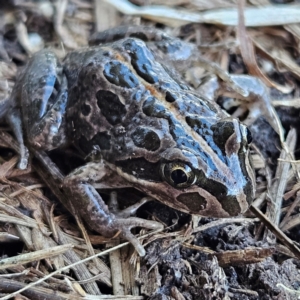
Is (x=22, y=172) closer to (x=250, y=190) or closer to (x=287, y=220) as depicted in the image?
(x=250, y=190)

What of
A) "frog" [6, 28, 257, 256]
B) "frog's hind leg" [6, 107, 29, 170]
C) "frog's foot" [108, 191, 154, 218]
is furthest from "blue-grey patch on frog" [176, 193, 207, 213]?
"frog's hind leg" [6, 107, 29, 170]

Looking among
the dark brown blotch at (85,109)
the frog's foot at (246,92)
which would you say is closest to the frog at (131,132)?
the dark brown blotch at (85,109)

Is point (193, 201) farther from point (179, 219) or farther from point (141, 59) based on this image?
point (141, 59)

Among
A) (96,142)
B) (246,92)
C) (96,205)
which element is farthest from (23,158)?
(246,92)

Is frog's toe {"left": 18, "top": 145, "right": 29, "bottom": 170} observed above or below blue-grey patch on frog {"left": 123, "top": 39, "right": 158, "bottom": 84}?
below

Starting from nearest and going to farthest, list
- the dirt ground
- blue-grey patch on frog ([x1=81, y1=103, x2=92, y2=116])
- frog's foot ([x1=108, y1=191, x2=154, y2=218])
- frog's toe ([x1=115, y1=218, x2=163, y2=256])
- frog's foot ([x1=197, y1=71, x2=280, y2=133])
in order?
the dirt ground, frog's toe ([x1=115, y1=218, x2=163, y2=256]), frog's foot ([x1=108, y1=191, x2=154, y2=218]), blue-grey patch on frog ([x1=81, y1=103, x2=92, y2=116]), frog's foot ([x1=197, y1=71, x2=280, y2=133])

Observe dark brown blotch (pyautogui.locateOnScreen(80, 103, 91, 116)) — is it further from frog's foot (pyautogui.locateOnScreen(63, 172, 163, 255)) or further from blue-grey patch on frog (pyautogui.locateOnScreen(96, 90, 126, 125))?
frog's foot (pyautogui.locateOnScreen(63, 172, 163, 255))
